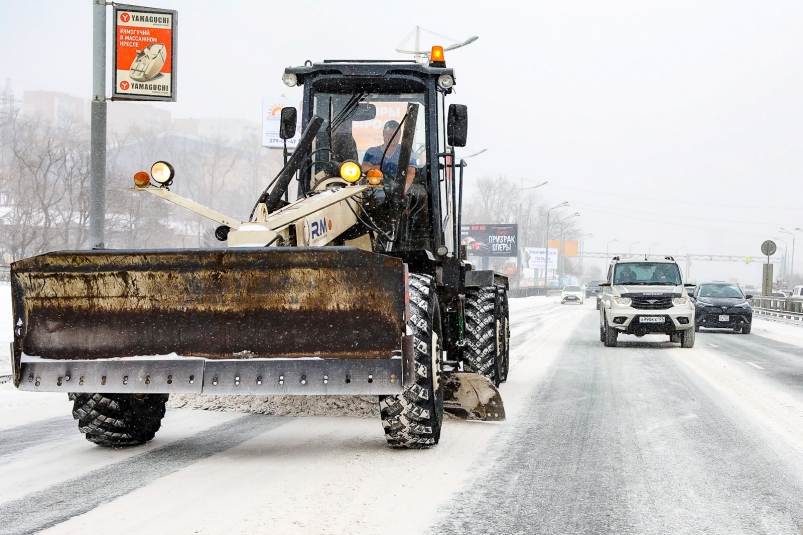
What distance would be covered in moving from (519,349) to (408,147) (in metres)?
10.6

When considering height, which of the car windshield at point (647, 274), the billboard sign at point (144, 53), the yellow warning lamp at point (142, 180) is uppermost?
the billboard sign at point (144, 53)

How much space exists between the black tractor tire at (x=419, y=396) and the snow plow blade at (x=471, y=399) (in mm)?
1427

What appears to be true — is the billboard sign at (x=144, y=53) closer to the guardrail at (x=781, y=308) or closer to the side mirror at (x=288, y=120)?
the side mirror at (x=288, y=120)

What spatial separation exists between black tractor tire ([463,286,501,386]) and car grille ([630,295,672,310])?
379 inches

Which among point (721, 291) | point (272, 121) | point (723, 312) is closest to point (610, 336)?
point (723, 312)

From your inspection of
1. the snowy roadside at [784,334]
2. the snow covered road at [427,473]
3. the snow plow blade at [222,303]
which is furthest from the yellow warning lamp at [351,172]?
the snowy roadside at [784,334]

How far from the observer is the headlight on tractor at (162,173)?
6.82 meters

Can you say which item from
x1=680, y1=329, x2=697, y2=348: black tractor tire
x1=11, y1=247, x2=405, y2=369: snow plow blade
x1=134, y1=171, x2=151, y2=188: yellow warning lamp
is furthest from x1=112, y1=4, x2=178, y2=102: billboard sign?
x1=680, y1=329, x2=697, y2=348: black tractor tire

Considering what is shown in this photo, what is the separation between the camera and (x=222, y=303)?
588 centimetres

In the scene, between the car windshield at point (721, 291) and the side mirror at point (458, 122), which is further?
the car windshield at point (721, 291)

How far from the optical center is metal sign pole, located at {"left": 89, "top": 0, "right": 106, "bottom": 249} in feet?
40.5

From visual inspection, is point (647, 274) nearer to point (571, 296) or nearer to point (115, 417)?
point (115, 417)

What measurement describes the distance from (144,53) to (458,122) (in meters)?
6.98

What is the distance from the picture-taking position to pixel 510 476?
584 centimetres
